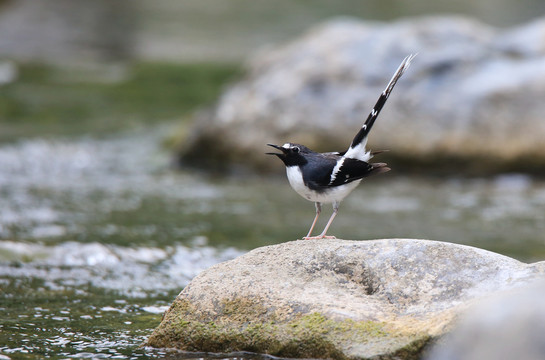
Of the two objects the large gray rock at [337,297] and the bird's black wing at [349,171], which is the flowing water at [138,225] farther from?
the bird's black wing at [349,171]

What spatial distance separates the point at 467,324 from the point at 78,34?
2186cm

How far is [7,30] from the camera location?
23453 millimetres

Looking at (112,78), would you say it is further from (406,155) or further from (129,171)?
(406,155)

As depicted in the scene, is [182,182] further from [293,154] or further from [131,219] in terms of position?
[293,154]

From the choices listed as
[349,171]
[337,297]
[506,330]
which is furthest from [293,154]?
[506,330]

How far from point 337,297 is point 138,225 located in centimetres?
474

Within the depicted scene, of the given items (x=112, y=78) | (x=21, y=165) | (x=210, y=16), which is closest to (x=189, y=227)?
(x=21, y=165)

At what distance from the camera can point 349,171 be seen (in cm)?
521

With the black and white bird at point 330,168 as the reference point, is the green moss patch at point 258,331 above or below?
below

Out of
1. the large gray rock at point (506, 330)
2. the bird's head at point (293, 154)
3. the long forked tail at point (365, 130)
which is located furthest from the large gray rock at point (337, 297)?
the long forked tail at point (365, 130)

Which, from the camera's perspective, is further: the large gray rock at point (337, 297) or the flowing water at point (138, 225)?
the flowing water at point (138, 225)

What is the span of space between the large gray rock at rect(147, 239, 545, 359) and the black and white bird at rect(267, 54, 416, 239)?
389mm

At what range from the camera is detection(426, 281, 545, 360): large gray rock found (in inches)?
133

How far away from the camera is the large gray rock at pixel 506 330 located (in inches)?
133
